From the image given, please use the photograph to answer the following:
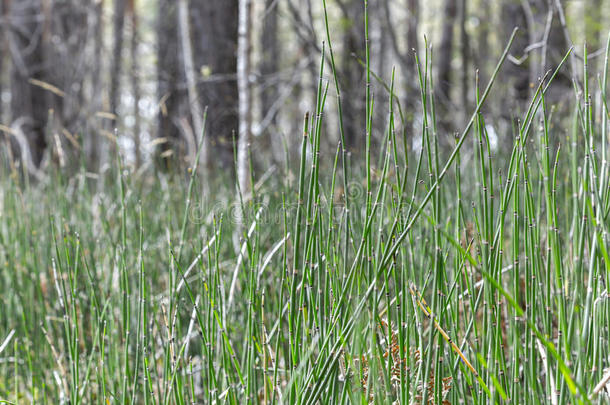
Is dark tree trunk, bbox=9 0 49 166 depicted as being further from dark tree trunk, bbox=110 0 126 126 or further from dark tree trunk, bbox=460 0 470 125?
dark tree trunk, bbox=460 0 470 125

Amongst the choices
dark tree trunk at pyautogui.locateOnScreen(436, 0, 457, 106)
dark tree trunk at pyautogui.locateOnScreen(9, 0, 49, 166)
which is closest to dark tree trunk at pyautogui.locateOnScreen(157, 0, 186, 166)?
dark tree trunk at pyautogui.locateOnScreen(9, 0, 49, 166)

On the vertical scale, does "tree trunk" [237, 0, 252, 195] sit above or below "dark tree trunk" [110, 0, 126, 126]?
below

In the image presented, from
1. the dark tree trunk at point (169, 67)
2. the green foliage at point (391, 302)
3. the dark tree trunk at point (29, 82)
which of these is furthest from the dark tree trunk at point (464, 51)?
the green foliage at point (391, 302)

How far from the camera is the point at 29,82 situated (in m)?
4.11

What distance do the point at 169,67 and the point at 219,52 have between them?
780 millimetres

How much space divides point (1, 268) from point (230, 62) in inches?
71.0

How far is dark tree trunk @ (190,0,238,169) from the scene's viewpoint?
2.79 metres

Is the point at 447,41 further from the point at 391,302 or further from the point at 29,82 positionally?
the point at 391,302

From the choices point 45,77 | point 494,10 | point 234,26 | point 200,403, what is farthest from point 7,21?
point 494,10

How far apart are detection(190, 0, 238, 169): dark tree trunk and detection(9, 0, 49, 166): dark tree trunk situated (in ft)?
5.88

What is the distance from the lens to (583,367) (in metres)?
0.61

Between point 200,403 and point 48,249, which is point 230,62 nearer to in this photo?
point 48,249

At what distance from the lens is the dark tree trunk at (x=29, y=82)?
164 inches

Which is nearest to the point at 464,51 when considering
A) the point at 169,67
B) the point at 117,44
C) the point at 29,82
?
the point at 169,67
